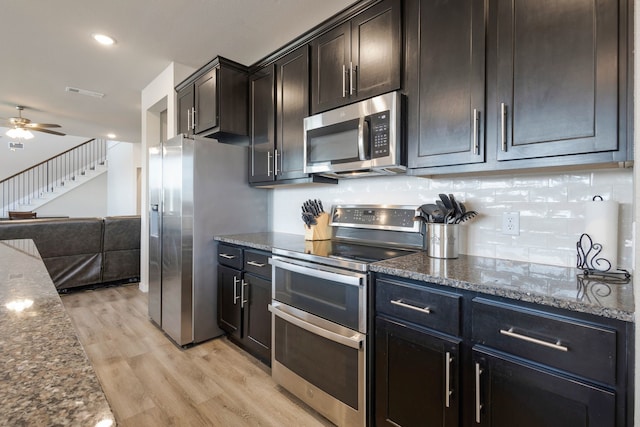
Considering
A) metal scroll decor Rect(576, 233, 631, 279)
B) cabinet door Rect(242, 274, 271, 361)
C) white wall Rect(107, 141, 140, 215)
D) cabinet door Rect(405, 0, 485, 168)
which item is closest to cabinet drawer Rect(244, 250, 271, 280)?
cabinet door Rect(242, 274, 271, 361)

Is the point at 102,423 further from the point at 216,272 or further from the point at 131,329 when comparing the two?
the point at 131,329

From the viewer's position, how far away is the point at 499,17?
4.70ft

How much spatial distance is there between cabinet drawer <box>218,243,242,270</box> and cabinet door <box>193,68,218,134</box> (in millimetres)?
1070

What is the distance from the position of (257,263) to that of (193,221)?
0.68 metres

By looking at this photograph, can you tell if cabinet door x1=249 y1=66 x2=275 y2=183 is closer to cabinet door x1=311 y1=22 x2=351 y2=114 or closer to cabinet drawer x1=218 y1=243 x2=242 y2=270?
cabinet door x1=311 y1=22 x2=351 y2=114

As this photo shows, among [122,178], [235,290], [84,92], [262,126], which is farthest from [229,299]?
[122,178]

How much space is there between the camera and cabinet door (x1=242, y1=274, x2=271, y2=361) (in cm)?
221

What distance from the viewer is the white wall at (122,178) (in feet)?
26.5

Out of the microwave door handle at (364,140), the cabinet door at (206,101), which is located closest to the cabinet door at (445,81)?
the microwave door handle at (364,140)

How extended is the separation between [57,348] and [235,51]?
9.81ft

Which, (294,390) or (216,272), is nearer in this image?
(294,390)

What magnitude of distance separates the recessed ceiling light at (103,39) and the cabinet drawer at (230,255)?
6.56 feet

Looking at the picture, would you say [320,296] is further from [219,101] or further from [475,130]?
[219,101]

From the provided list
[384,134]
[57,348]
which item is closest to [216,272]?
[384,134]
